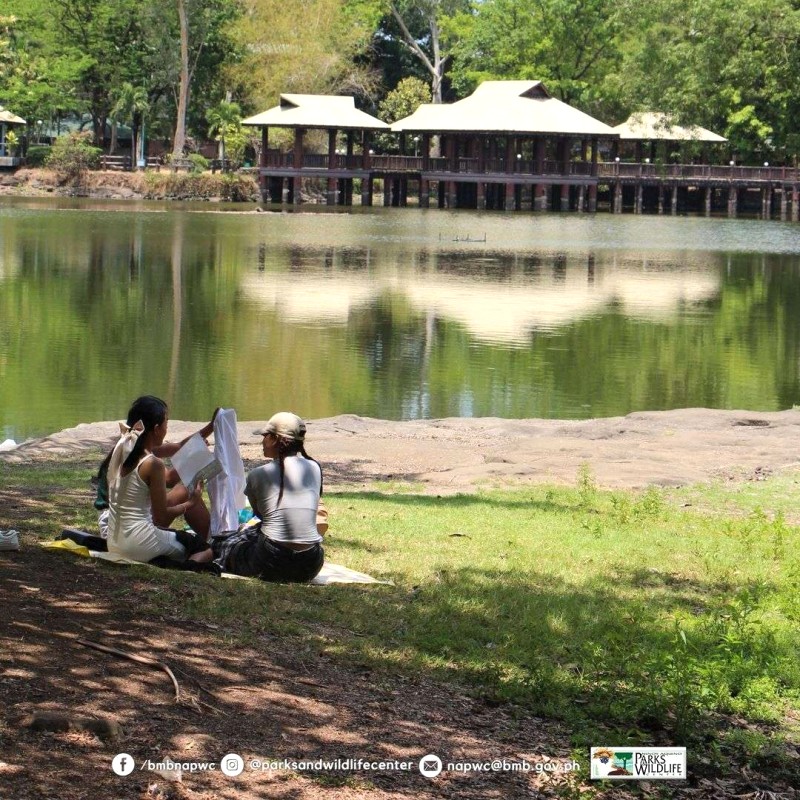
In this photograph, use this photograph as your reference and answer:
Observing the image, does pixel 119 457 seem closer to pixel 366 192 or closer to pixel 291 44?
pixel 366 192

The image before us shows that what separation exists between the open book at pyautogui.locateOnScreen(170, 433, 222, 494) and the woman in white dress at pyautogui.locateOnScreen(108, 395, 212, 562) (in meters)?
0.25

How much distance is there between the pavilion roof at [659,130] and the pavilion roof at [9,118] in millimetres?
28177

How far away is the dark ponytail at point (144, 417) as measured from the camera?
291 inches

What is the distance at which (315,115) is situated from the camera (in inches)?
2689

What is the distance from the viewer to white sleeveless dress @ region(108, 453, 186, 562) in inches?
288

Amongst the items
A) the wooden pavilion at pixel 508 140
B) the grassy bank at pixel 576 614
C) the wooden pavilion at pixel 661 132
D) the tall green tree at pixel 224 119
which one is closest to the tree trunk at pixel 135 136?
the tall green tree at pixel 224 119

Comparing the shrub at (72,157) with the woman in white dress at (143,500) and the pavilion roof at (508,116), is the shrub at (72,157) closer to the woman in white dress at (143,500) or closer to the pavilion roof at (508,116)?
the pavilion roof at (508,116)

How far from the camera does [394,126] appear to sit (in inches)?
2768

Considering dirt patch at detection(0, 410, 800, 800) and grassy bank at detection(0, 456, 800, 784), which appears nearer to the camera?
dirt patch at detection(0, 410, 800, 800)

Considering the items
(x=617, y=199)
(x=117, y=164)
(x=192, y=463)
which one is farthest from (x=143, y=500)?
(x=117, y=164)

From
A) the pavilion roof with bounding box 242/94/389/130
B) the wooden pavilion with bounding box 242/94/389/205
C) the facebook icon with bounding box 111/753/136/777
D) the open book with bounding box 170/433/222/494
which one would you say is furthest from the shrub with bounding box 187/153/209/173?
the facebook icon with bounding box 111/753/136/777

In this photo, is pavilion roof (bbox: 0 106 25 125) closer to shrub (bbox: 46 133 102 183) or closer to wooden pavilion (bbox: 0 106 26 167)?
wooden pavilion (bbox: 0 106 26 167)

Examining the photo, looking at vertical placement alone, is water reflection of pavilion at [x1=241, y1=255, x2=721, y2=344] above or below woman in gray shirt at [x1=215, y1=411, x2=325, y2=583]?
below

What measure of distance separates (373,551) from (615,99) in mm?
70060
